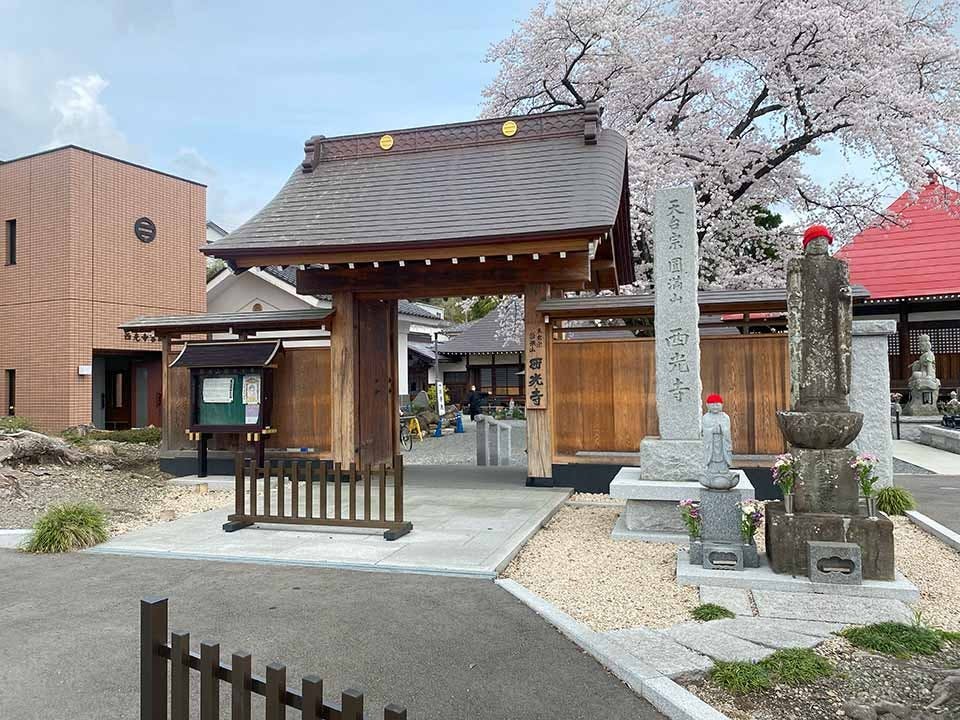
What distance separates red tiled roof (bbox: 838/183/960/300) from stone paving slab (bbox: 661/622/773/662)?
16626mm

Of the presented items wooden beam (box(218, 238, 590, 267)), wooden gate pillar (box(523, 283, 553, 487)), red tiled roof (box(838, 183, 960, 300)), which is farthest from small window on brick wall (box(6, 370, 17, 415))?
red tiled roof (box(838, 183, 960, 300))

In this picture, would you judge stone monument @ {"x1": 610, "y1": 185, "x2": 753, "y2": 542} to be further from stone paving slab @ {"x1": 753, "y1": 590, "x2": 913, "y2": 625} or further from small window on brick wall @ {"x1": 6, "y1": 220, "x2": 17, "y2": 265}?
small window on brick wall @ {"x1": 6, "y1": 220, "x2": 17, "y2": 265}

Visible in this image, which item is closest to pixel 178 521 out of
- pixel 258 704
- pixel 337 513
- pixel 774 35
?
pixel 337 513

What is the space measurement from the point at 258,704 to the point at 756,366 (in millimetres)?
7694

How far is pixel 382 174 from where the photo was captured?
1182 centimetres

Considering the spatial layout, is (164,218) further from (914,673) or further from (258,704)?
(914,673)

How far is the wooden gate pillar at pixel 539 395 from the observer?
9977 mm

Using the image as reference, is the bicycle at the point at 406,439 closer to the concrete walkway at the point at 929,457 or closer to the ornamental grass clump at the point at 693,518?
the concrete walkway at the point at 929,457

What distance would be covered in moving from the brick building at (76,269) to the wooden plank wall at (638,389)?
15.2m

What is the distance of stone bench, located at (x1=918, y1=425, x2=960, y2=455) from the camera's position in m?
14.7

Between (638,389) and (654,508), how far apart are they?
273 centimetres

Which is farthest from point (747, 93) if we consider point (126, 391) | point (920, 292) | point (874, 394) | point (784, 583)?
point (126, 391)

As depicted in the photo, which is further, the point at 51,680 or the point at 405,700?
the point at 51,680

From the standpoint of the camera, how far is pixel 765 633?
14.0ft
